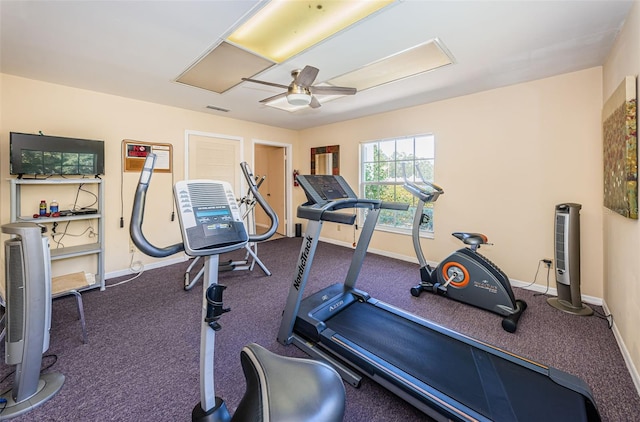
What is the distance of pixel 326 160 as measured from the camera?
5.45 metres

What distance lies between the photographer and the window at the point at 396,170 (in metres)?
4.08

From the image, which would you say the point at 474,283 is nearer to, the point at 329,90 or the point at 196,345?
the point at 329,90

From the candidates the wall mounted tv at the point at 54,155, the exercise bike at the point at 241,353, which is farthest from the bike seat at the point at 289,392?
the wall mounted tv at the point at 54,155

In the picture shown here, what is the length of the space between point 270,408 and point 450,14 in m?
2.47

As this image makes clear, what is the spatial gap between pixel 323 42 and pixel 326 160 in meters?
3.24

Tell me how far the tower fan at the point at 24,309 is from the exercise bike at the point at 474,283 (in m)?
3.07

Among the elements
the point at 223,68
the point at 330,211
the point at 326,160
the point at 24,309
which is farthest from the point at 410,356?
the point at 326,160

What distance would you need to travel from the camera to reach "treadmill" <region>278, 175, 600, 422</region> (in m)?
1.38

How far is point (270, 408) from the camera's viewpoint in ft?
2.09

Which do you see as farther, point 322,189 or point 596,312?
point 596,312

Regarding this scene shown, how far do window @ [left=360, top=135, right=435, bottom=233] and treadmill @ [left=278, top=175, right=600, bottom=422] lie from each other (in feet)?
6.27

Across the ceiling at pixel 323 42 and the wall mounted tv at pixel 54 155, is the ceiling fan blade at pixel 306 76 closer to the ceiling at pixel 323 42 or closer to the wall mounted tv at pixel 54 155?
the ceiling at pixel 323 42

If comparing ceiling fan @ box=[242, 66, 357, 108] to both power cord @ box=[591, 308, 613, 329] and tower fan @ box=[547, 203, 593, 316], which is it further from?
power cord @ box=[591, 308, 613, 329]

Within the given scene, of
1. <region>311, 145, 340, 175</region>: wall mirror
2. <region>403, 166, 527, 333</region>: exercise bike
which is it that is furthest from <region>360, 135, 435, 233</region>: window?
<region>403, 166, 527, 333</region>: exercise bike
